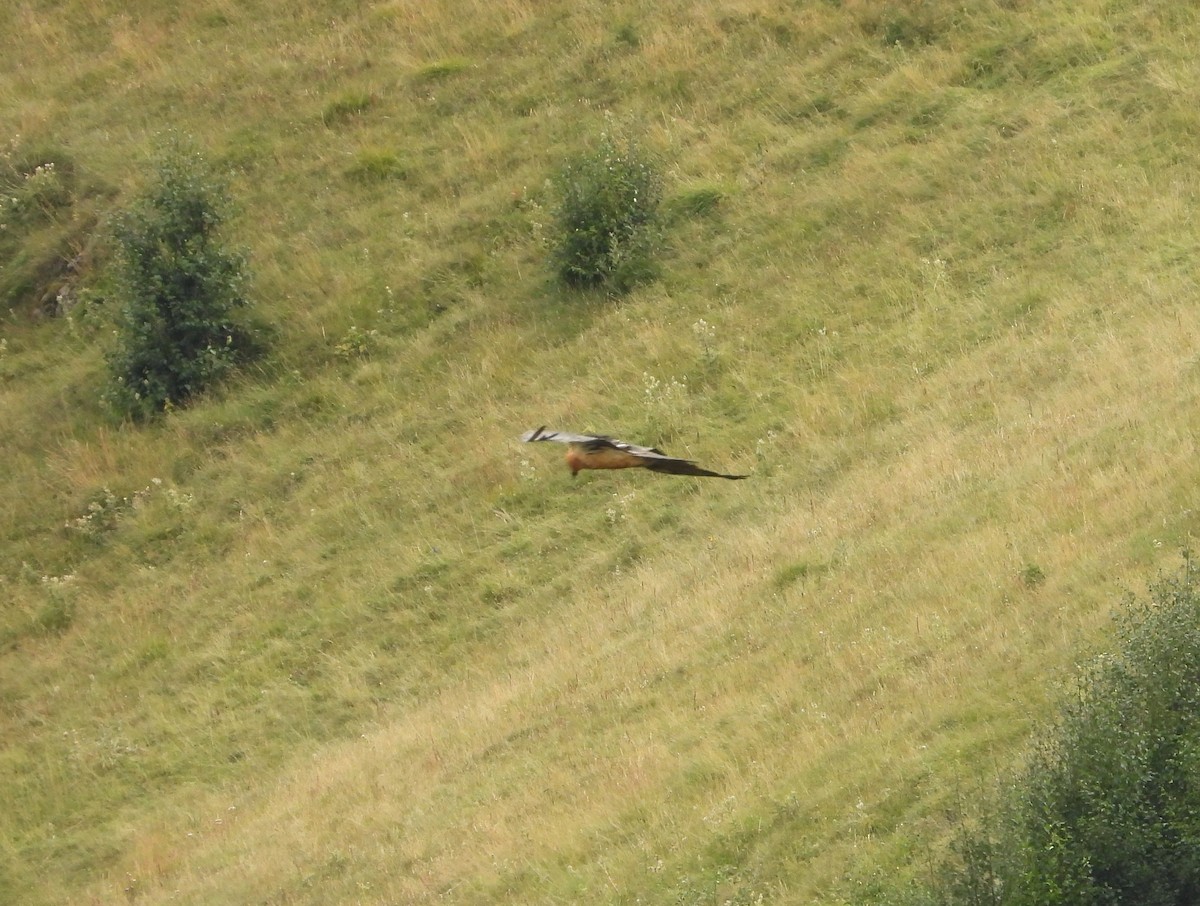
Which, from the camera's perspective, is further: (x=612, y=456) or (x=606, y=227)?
(x=606, y=227)

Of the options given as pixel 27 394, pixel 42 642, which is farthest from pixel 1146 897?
pixel 27 394

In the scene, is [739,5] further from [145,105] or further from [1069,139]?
[145,105]

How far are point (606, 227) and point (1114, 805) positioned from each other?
1369cm

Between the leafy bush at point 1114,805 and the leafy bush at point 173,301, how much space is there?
15136 mm

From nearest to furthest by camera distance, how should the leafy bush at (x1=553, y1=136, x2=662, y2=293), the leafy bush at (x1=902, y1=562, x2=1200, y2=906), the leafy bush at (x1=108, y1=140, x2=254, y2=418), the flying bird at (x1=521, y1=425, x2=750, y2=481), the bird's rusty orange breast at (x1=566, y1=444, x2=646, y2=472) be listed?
the flying bird at (x1=521, y1=425, x2=750, y2=481) → the bird's rusty orange breast at (x1=566, y1=444, x2=646, y2=472) → the leafy bush at (x1=902, y1=562, x2=1200, y2=906) → the leafy bush at (x1=553, y1=136, x2=662, y2=293) → the leafy bush at (x1=108, y1=140, x2=254, y2=418)

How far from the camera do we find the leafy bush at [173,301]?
20.8m

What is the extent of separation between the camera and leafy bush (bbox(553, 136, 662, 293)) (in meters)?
20.2

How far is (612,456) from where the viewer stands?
18.6ft

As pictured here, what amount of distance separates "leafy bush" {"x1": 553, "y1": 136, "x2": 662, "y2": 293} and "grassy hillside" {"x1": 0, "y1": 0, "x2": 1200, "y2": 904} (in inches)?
15.3

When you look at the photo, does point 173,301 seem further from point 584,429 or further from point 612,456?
point 612,456

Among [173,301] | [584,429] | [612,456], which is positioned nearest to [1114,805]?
[612,456]

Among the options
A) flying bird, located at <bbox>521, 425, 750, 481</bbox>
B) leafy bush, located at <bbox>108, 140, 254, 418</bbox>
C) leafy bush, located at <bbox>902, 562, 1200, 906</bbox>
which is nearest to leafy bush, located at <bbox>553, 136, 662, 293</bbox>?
leafy bush, located at <bbox>108, 140, 254, 418</bbox>

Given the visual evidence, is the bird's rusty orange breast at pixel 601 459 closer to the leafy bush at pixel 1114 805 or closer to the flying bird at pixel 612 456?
the flying bird at pixel 612 456

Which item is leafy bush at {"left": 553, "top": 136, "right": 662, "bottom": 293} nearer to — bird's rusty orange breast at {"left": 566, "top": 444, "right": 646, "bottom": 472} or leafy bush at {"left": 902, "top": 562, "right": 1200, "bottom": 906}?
leafy bush at {"left": 902, "top": 562, "right": 1200, "bottom": 906}
